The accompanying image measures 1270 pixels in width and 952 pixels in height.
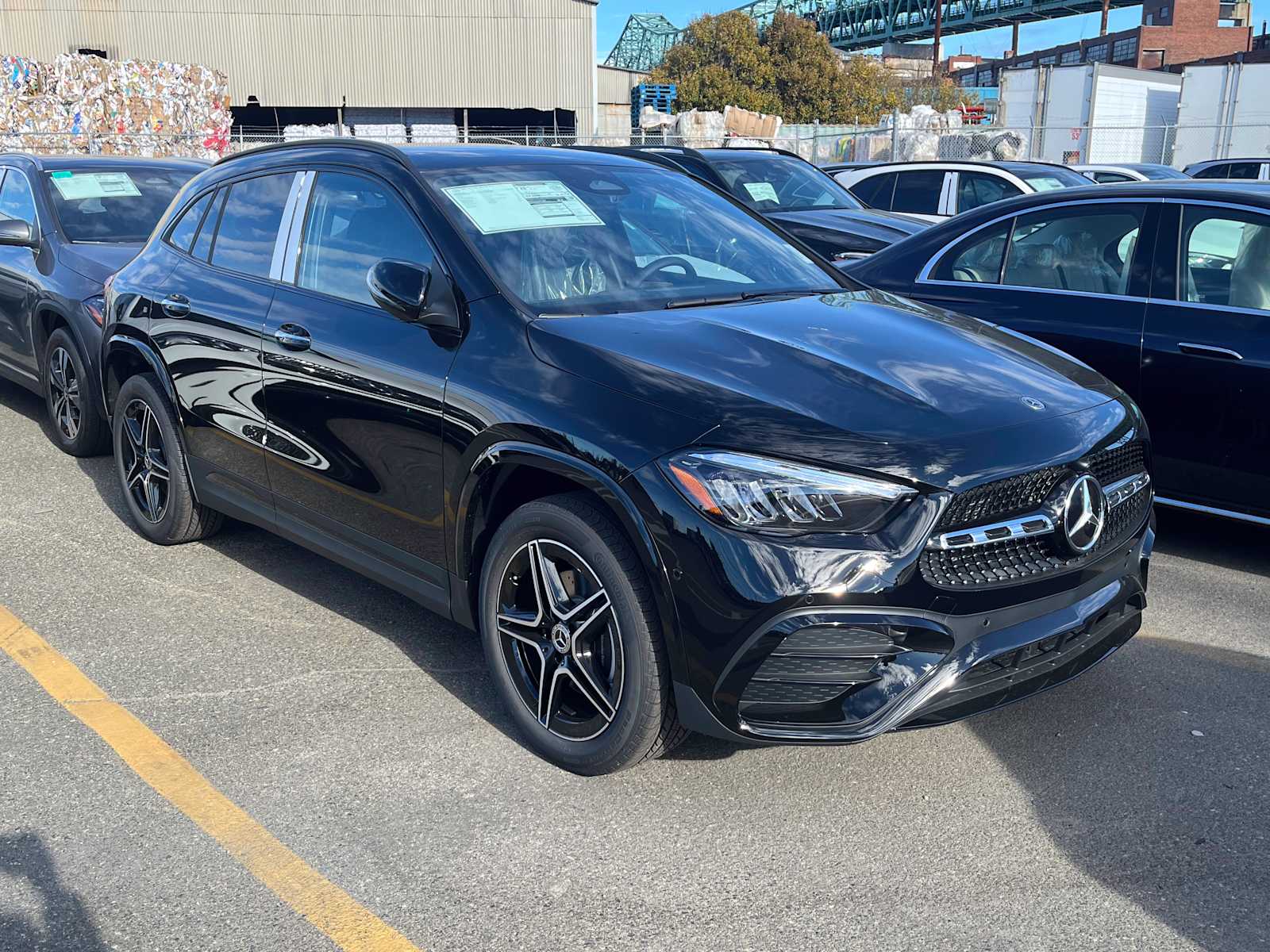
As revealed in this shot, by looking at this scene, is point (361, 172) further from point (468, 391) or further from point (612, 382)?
point (612, 382)

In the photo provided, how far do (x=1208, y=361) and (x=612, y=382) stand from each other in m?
2.97

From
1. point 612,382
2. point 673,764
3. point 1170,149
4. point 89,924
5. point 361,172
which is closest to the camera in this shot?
point 89,924

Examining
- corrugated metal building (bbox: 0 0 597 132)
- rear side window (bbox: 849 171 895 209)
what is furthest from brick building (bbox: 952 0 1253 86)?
rear side window (bbox: 849 171 895 209)

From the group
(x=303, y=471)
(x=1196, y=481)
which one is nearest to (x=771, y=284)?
(x=303, y=471)

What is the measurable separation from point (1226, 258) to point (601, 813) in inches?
145

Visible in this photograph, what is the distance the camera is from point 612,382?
3252 millimetres

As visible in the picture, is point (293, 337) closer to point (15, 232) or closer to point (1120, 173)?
point (15, 232)

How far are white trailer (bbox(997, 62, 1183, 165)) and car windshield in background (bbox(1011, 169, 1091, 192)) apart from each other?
18095 mm

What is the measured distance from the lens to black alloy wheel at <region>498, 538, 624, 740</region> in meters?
3.30

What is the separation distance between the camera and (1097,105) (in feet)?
105

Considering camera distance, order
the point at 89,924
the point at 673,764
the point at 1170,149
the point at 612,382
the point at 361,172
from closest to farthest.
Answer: the point at 89,924
the point at 612,382
the point at 673,764
the point at 361,172
the point at 1170,149

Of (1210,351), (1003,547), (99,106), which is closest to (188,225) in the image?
(1003,547)

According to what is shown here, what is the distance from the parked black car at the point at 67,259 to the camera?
6.81 m

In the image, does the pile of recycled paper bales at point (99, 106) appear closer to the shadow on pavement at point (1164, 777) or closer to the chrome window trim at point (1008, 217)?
the chrome window trim at point (1008, 217)
